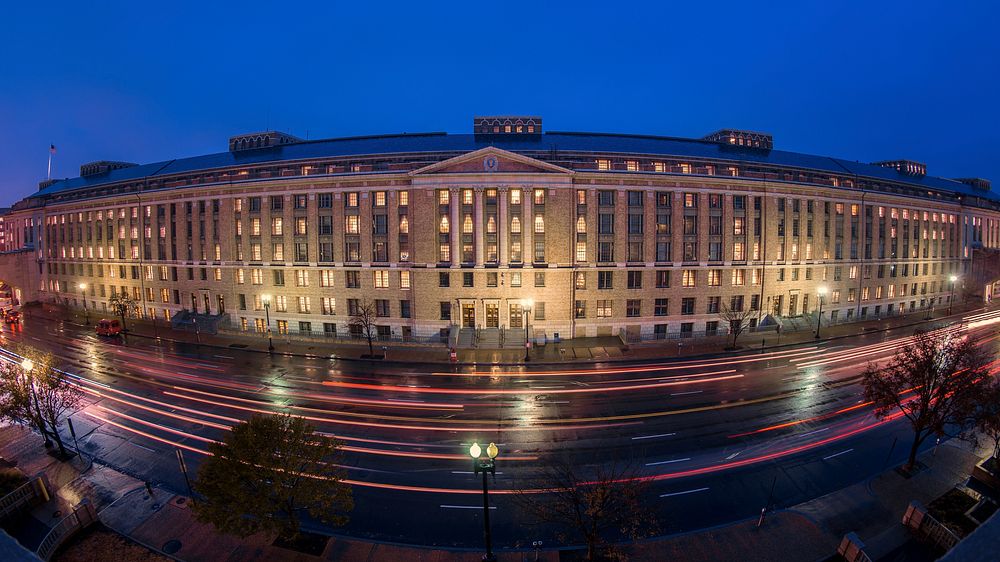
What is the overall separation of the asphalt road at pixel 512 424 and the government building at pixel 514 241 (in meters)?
9.76

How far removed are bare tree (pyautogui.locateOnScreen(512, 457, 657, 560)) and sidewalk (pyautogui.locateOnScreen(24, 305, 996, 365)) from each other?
731 inches

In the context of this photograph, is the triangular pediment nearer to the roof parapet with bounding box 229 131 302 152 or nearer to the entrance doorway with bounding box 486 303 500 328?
the entrance doorway with bounding box 486 303 500 328

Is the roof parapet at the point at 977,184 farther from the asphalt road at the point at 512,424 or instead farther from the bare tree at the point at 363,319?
the bare tree at the point at 363,319

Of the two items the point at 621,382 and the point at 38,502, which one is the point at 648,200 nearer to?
the point at 621,382

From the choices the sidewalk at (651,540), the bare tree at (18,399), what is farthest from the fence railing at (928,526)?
the bare tree at (18,399)

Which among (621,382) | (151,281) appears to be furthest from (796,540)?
(151,281)

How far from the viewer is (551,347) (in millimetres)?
41594

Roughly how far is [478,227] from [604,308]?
1781 centimetres

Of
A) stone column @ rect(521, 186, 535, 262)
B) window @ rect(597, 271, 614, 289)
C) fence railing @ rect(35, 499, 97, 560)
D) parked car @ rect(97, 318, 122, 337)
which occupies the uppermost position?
stone column @ rect(521, 186, 535, 262)

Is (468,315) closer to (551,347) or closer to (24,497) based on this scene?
(551,347)

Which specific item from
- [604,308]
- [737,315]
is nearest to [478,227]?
[604,308]

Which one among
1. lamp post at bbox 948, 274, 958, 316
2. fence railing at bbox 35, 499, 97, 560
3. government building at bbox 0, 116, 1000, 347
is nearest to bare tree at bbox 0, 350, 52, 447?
fence railing at bbox 35, 499, 97, 560

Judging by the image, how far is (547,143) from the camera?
174ft

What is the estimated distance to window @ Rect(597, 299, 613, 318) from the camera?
4409 cm
